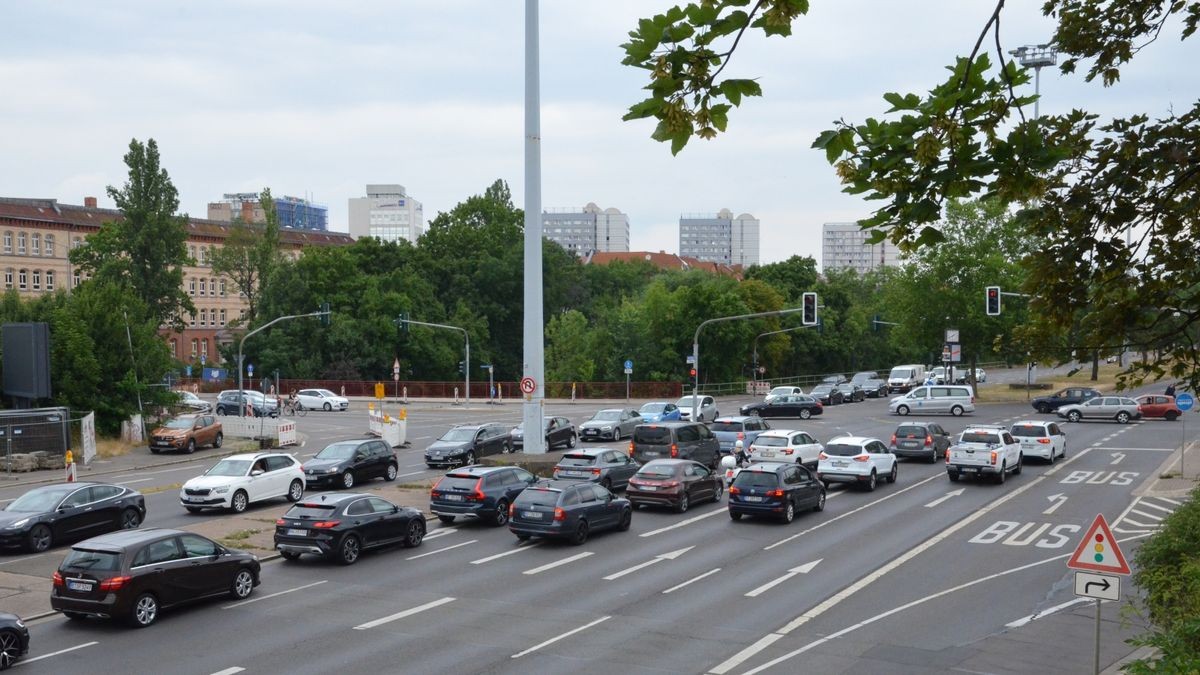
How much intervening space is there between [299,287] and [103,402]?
44.2 metres

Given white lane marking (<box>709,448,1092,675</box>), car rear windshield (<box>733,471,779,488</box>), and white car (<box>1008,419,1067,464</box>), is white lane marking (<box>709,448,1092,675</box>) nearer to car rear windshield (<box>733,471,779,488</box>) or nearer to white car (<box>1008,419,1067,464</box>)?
car rear windshield (<box>733,471,779,488</box>)

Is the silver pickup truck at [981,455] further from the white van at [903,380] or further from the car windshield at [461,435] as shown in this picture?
the white van at [903,380]

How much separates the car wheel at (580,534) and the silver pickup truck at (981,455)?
14.7 m

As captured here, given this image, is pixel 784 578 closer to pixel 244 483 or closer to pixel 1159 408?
pixel 244 483

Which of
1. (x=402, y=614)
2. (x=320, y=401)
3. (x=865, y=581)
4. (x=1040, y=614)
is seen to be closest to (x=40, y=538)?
(x=402, y=614)

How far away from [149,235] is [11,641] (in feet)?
222

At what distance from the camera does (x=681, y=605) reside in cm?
1725

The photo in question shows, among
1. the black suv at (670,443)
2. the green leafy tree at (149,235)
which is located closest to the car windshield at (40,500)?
the black suv at (670,443)

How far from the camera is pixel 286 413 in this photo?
7025 centimetres

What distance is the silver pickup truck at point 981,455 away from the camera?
32.2 meters

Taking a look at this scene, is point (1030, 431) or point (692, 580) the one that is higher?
point (1030, 431)

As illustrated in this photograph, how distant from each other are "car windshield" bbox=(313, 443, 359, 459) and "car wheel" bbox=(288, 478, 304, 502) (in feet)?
8.10

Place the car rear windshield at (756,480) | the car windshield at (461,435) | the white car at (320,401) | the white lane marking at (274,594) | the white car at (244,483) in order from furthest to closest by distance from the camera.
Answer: the white car at (320,401), the car windshield at (461,435), the white car at (244,483), the car rear windshield at (756,480), the white lane marking at (274,594)

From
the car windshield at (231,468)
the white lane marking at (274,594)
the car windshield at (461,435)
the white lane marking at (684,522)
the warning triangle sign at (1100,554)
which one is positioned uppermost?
the warning triangle sign at (1100,554)
